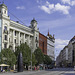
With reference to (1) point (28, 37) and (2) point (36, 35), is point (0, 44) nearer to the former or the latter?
(1) point (28, 37)

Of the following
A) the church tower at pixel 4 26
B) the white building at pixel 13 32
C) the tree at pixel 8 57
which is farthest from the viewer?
the white building at pixel 13 32

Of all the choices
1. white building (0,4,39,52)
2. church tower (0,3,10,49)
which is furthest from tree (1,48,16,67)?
church tower (0,3,10,49)

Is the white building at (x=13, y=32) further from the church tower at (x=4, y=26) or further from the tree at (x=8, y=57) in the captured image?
the tree at (x=8, y=57)

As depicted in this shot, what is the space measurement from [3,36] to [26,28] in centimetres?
2079

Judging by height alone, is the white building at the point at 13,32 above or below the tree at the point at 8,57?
above

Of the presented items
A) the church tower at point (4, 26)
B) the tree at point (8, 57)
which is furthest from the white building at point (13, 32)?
the tree at point (8, 57)

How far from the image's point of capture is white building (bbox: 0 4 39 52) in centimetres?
7356

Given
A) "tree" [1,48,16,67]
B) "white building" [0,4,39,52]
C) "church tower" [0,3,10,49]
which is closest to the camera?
"tree" [1,48,16,67]

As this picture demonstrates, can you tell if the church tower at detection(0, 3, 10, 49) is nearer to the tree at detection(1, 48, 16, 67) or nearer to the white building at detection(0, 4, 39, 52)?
the white building at detection(0, 4, 39, 52)

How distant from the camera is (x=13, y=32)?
81000 mm

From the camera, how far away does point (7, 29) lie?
7531cm

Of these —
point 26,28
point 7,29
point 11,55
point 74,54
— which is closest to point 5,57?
point 11,55

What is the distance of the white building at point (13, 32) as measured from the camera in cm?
7356

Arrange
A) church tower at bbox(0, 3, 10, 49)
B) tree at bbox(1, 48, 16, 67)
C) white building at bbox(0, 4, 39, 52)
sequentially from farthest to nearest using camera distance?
white building at bbox(0, 4, 39, 52) → church tower at bbox(0, 3, 10, 49) → tree at bbox(1, 48, 16, 67)
